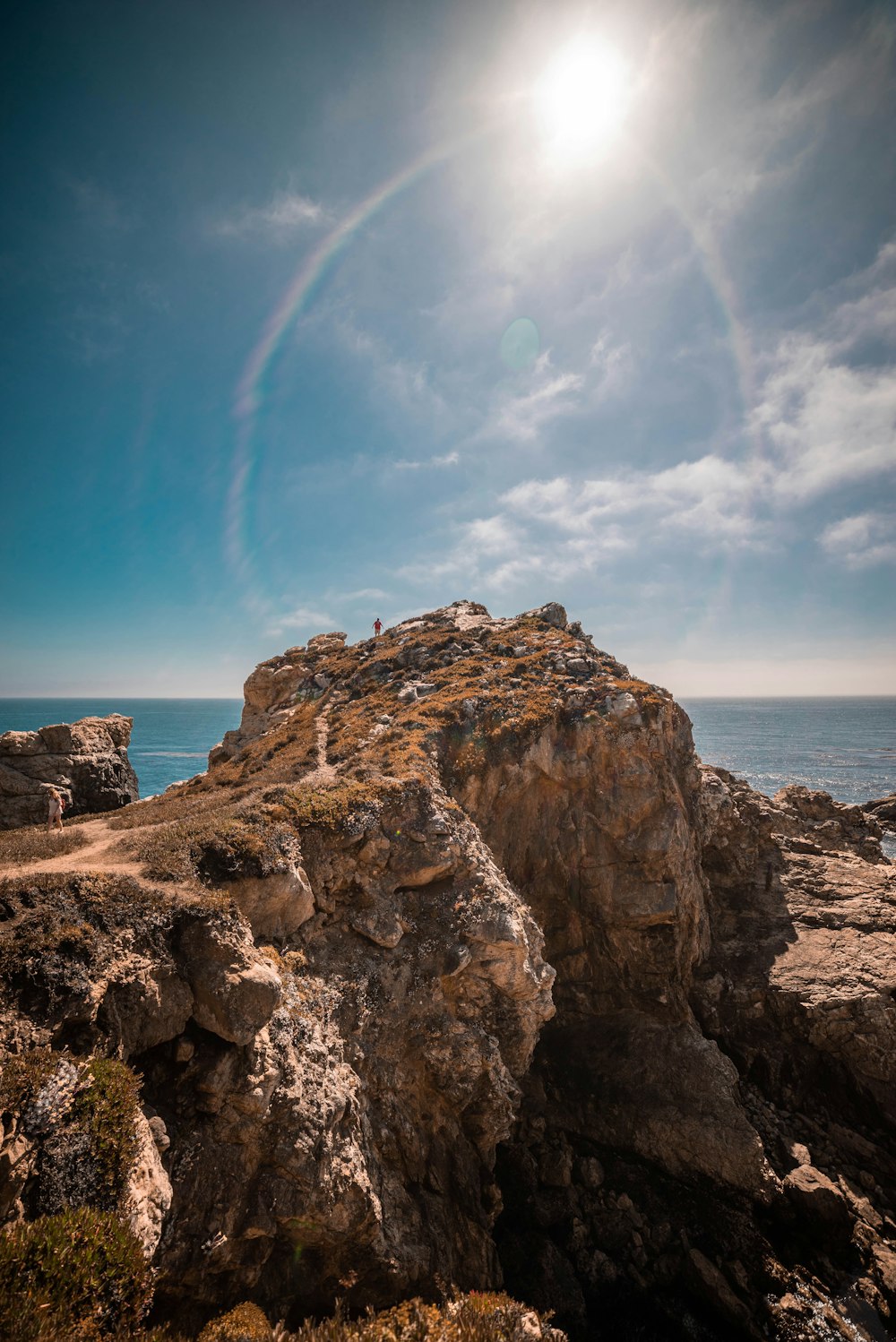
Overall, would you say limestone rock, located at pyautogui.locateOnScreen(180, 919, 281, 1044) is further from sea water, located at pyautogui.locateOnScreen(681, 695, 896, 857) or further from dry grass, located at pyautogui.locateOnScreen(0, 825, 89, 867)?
sea water, located at pyautogui.locateOnScreen(681, 695, 896, 857)

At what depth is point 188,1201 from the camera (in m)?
11.8

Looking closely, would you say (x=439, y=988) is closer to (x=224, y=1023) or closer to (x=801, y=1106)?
(x=224, y=1023)

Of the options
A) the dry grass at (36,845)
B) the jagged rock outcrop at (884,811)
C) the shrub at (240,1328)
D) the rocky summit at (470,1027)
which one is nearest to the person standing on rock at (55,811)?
the dry grass at (36,845)

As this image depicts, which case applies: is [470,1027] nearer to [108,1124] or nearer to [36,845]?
[108,1124]

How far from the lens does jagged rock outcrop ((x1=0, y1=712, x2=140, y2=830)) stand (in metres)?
33.2

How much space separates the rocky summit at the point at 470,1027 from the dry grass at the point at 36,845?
53cm

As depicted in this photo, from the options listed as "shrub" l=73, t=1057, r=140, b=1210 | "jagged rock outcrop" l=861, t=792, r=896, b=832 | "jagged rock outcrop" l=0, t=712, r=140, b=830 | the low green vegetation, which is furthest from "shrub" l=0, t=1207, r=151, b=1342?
"jagged rock outcrop" l=861, t=792, r=896, b=832

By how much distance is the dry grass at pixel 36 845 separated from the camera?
16078mm

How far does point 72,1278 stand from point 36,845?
13025mm

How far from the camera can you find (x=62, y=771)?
35031mm

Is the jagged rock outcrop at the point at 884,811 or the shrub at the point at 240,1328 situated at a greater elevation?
the shrub at the point at 240,1328

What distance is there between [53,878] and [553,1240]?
2487 cm

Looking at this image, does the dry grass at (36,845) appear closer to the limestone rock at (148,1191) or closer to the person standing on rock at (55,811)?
the person standing on rock at (55,811)

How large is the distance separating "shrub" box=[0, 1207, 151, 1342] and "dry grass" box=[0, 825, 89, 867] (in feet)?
33.3
